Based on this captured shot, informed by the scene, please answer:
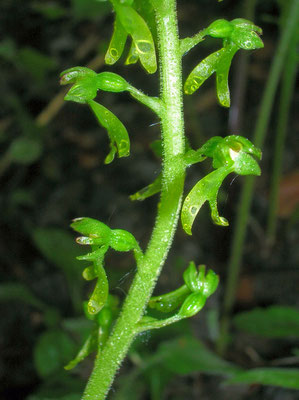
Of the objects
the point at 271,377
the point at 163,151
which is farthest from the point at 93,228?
the point at 271,377

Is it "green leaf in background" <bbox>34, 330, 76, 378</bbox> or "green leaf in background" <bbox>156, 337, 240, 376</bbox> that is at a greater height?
"green leaf in background" <bbox>156, 337, 240, 376</bbox>

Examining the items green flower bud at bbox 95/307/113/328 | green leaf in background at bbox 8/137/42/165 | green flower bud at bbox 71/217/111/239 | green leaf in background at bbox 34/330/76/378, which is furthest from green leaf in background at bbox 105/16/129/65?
green leaf in background at bbox 8/137/42/165

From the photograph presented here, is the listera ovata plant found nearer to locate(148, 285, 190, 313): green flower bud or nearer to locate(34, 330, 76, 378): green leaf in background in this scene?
locate(148, 285, 190, 313): green flower bud

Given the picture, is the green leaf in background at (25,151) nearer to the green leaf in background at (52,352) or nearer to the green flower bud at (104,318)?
the green leaf in background at (52,352)

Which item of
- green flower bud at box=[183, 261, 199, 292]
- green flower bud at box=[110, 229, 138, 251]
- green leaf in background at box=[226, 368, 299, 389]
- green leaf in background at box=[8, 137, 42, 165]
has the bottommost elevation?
green leaf in background at box=[226, 368, 299, 389]

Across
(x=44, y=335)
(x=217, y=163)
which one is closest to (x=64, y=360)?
(x=44, y=335)

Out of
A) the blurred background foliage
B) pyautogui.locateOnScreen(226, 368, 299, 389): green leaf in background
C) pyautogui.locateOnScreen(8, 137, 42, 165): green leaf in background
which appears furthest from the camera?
pyautogui.locateOnScreen(8, 137, 42, 165): green leaf in background

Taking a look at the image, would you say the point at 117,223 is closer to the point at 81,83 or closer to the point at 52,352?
the point at 52,352
